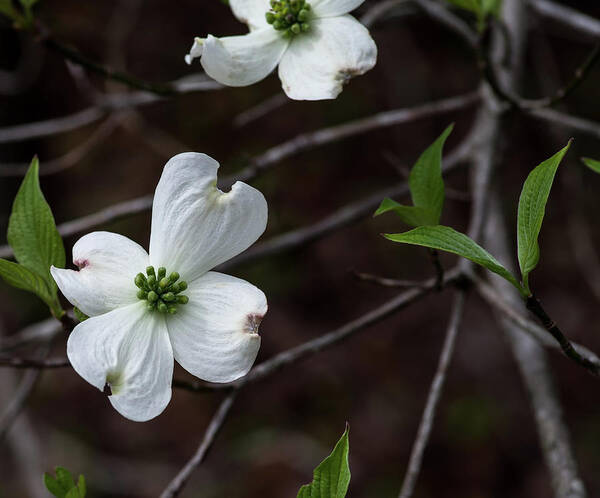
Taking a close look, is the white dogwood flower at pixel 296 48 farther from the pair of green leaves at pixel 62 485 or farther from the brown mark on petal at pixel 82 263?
the pair of green leaves at pixel 62 485

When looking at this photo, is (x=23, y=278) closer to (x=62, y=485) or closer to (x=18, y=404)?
(x=62, y=485)

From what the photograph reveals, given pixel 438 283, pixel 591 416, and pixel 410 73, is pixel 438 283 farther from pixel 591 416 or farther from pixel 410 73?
pixel 410 73

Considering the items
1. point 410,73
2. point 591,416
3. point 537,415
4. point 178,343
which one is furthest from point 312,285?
point 178,343

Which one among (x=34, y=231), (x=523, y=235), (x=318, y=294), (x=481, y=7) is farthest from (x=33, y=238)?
(x=318, y=294)

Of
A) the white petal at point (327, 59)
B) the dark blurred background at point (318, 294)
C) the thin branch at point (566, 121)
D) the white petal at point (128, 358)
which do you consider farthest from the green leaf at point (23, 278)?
the dark blurred background at point (318, 294)

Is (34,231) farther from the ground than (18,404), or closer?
farther from the ground

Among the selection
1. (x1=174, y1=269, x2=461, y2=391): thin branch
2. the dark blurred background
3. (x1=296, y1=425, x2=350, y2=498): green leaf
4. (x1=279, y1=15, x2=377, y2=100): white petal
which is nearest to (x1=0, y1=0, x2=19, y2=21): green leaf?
(x1=279, y1=15, x2=377, y2=100): white petal
